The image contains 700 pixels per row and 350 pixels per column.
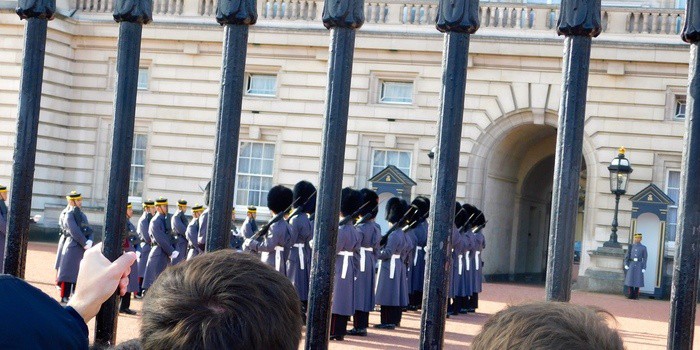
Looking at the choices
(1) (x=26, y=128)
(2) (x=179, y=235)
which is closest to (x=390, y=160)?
(2) (x=179, y=235)

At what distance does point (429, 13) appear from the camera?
20.2 m

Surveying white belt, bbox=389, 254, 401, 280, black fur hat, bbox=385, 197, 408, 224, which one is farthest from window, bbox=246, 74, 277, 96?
white belt, bbox=389, 254, 401, 280

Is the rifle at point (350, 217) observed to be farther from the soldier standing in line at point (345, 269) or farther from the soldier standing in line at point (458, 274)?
the soldier standing in line at point (458, 274)

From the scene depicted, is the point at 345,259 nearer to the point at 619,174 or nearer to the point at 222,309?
the point at 222,309

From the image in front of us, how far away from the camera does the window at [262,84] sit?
851 inches

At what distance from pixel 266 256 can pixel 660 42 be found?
36.5 feet

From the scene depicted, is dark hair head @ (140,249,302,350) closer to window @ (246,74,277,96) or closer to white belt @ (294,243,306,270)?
white belt @ (294,243,306,270)

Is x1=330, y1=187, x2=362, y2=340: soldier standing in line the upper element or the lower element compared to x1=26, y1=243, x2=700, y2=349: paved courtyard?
upper

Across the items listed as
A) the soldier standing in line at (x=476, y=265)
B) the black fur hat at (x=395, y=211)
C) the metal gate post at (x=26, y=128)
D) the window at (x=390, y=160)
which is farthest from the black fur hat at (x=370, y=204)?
the window at (x=390, y=160)

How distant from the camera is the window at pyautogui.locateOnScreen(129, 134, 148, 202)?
72.6 ft

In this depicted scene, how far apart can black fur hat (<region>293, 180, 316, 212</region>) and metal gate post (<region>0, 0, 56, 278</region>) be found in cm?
630

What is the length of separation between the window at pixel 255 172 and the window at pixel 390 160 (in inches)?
83.3

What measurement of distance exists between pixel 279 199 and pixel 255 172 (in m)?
11.2

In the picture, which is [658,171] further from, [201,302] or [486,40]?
[201,302]
